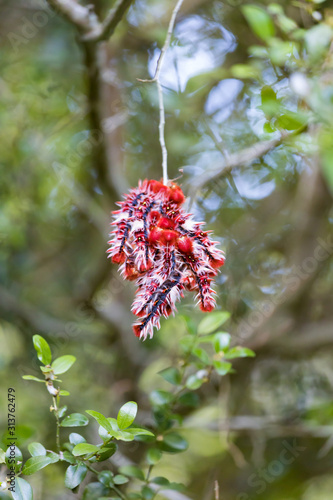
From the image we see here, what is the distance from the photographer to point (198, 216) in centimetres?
164

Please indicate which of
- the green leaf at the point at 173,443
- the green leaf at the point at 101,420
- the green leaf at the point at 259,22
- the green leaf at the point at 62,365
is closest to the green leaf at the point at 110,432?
the green leaf at the point at 101,420

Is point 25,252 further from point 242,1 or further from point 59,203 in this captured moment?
point 242,1

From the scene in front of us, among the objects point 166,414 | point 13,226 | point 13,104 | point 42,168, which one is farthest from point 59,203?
point 166,414

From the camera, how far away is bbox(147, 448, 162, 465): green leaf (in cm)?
100

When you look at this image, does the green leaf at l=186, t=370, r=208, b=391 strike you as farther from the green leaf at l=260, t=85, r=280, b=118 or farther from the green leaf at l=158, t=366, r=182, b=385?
the green leaf at l=260, t=85, r=280, b=118

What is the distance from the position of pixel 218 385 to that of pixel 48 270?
112cm

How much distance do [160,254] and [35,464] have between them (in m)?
0.41

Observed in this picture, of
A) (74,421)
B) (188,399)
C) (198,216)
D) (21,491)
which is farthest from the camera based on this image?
(198,216)

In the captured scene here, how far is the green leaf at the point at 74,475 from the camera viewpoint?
0.77m

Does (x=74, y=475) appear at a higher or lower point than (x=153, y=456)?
higher

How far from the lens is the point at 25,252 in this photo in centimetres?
221

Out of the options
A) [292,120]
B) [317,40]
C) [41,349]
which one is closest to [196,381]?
[41,349]

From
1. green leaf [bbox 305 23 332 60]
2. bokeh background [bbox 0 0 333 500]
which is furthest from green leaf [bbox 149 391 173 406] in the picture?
green leaf [bbox 305 23 332 60]

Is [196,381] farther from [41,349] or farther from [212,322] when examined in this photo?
[41,349]
